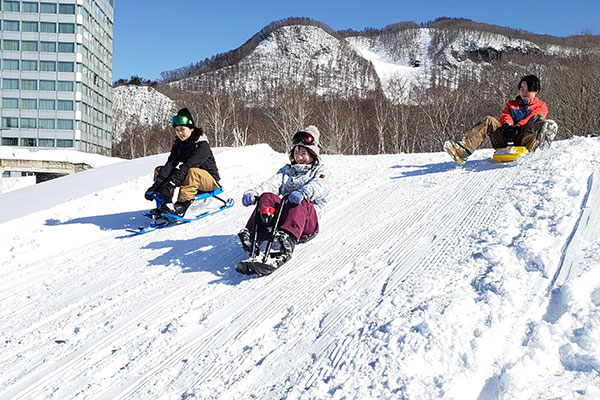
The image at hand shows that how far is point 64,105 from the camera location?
4506 cm

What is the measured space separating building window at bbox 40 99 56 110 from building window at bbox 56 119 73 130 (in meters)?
1.70

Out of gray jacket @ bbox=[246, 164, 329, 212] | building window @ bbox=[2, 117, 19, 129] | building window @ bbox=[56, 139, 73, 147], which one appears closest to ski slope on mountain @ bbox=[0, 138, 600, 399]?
gray jacket @ bbox=[246, 164, 329, 212]

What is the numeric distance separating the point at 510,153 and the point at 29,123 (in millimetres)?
48940

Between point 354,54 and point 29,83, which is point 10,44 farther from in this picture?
point 354,54

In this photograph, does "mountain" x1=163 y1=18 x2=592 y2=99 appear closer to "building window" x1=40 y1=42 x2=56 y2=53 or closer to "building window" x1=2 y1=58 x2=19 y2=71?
"building window" x1=40 y1=42 x2=56 y2=53

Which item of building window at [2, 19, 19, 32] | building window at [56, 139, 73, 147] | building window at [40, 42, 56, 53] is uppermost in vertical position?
building window at [2, 19, 19, 32]

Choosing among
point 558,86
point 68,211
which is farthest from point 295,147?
point 558,86

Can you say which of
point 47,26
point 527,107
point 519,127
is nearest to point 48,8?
point 47,26

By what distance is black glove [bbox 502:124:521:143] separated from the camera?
6.00 meters

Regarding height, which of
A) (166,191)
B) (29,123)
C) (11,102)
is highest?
(11,102)

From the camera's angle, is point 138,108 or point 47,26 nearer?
point 47,26

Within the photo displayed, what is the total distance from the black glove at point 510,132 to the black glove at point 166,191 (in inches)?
175

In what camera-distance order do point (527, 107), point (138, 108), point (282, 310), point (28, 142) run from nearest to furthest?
point (282, 310) < point (527, 107) < point (28, 142) < point (138, 108)

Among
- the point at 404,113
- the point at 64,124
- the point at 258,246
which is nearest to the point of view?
the point at 258,246
